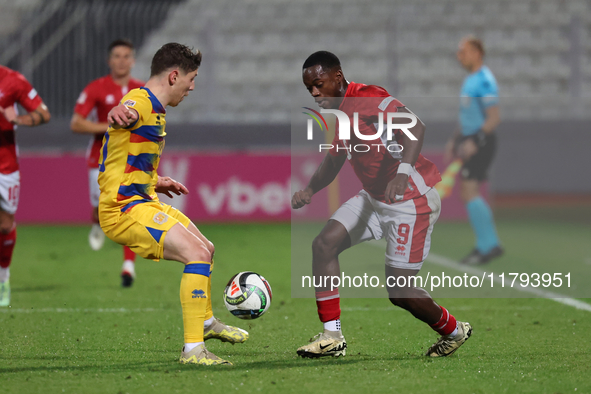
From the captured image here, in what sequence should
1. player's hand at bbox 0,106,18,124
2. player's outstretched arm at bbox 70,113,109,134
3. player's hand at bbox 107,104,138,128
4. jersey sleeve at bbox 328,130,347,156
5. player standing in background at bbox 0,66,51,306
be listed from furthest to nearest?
player's outstretched arm at bbox 70,113,109,134 → player standing in background at bbox 0,66,51,306 → player's hand at bbox 0,106,18,124 → jersey sleeve at bbox 328,130,347,156 → player's hand at bbox 107,104,138,128

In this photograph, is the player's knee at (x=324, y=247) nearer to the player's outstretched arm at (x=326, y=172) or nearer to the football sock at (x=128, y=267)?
the player's outstretched arm at (x=326, y=172)

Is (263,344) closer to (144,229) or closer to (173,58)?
(144,229)

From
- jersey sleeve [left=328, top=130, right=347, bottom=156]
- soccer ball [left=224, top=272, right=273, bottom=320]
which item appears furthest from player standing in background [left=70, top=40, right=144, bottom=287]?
jersey sleeve [left=328, top=130, right=347, bottom=156]

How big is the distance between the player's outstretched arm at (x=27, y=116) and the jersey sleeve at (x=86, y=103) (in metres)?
1.25

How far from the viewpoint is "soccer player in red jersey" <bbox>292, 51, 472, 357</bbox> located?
420 cm

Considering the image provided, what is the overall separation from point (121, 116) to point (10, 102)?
248cm

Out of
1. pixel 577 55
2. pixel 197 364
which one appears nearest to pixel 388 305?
pixel 197 364

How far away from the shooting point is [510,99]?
617 inches

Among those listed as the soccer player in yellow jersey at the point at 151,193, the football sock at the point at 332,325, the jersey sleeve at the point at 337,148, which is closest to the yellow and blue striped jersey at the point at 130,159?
the soccer player in yellow jersey at the point at 151,193

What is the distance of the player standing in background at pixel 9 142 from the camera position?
19.5ft

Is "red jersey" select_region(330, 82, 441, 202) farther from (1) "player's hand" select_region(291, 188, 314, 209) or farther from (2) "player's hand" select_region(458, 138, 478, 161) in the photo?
(2) "player's hand" select_region(458, 138, 478, 161)

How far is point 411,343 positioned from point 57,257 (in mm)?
5379

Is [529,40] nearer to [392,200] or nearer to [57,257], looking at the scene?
[57,257]

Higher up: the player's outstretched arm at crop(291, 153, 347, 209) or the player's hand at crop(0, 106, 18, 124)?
the player's hand at crop(0, 106, 18, 124)
